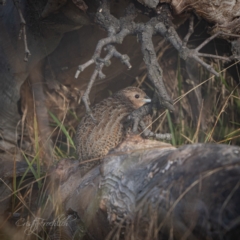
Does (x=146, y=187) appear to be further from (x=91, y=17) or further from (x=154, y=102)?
(x=91, y=17)

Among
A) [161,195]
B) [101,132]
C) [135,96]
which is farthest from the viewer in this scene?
[135,96]

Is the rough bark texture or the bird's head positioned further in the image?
the bird's head

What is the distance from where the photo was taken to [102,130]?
12.3ft

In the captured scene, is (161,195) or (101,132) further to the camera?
(101,132)

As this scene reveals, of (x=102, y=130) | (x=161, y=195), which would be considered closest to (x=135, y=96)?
(x=102, y=130)

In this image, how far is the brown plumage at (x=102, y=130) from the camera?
3.66 m

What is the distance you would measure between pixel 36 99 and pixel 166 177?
108 inches

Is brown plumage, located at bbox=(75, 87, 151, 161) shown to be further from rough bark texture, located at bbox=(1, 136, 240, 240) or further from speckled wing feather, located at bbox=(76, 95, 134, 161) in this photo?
Answer: rough bark texture, located at bbox=(1, 136, 240, 240)

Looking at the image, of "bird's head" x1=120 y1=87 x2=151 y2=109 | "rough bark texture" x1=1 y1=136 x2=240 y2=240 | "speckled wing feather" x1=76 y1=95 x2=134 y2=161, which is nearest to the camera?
"rough bark texture" x1=1 y1=136 x2=240 y2=240

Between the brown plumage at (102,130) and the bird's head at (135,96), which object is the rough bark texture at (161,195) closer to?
the brown plumage at (102,130)

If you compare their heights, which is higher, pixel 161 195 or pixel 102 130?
pixel 161 195

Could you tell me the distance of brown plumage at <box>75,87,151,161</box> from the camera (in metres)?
3.66

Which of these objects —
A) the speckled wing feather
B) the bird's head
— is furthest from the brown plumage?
the bird's head

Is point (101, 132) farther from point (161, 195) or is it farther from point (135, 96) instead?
point (161, 195)
